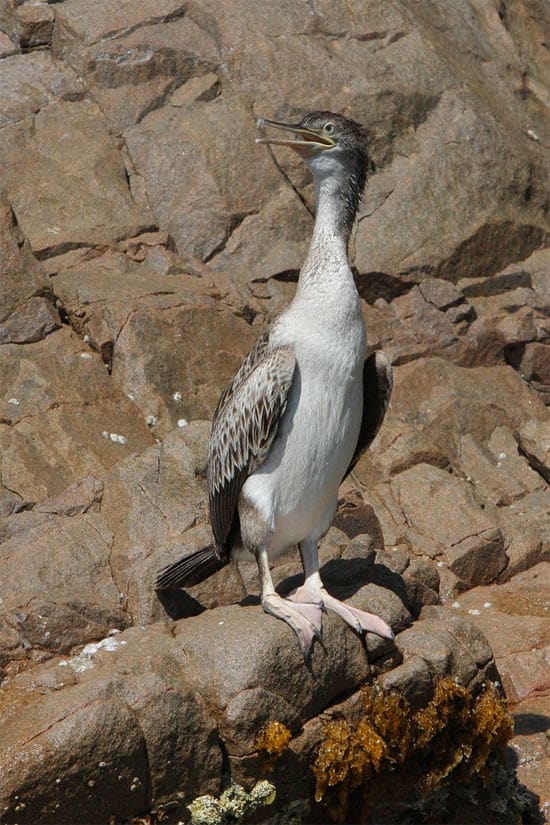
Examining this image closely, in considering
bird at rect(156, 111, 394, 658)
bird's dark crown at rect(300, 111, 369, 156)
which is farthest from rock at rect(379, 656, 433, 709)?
bird's dark crown at rect(300, 111, 369, 156)

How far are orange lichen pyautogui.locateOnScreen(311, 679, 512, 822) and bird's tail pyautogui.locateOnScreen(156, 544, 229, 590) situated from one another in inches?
61.1

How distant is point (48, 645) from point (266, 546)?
5.04 ft

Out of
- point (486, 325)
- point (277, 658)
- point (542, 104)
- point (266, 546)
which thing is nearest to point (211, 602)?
point (266, 546)

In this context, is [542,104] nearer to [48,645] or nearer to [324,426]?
[324,426]

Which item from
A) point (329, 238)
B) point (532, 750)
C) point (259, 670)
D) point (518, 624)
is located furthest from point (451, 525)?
point (259, 670)

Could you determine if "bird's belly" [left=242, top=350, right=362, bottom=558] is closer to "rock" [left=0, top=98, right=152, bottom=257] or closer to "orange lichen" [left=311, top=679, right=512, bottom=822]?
"orange lichen" [left=311, top=679, right=512, bottom=822]

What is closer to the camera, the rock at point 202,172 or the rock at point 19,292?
the rock at point 19,292

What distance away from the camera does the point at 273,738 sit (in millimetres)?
6582

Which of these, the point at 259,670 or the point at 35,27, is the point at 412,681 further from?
A: the point at 35,27

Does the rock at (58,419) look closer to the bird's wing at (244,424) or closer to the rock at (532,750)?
the bird's wing at (244,424)

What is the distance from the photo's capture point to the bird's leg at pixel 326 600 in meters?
7.17

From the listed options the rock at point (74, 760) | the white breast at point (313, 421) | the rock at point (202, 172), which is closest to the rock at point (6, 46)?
the rock at point (202, 172)

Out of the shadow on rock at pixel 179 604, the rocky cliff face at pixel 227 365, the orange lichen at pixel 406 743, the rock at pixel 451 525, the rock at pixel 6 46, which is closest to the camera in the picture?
the rocky cliff face at pixel 227 365

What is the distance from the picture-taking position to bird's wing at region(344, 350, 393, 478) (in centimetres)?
788
